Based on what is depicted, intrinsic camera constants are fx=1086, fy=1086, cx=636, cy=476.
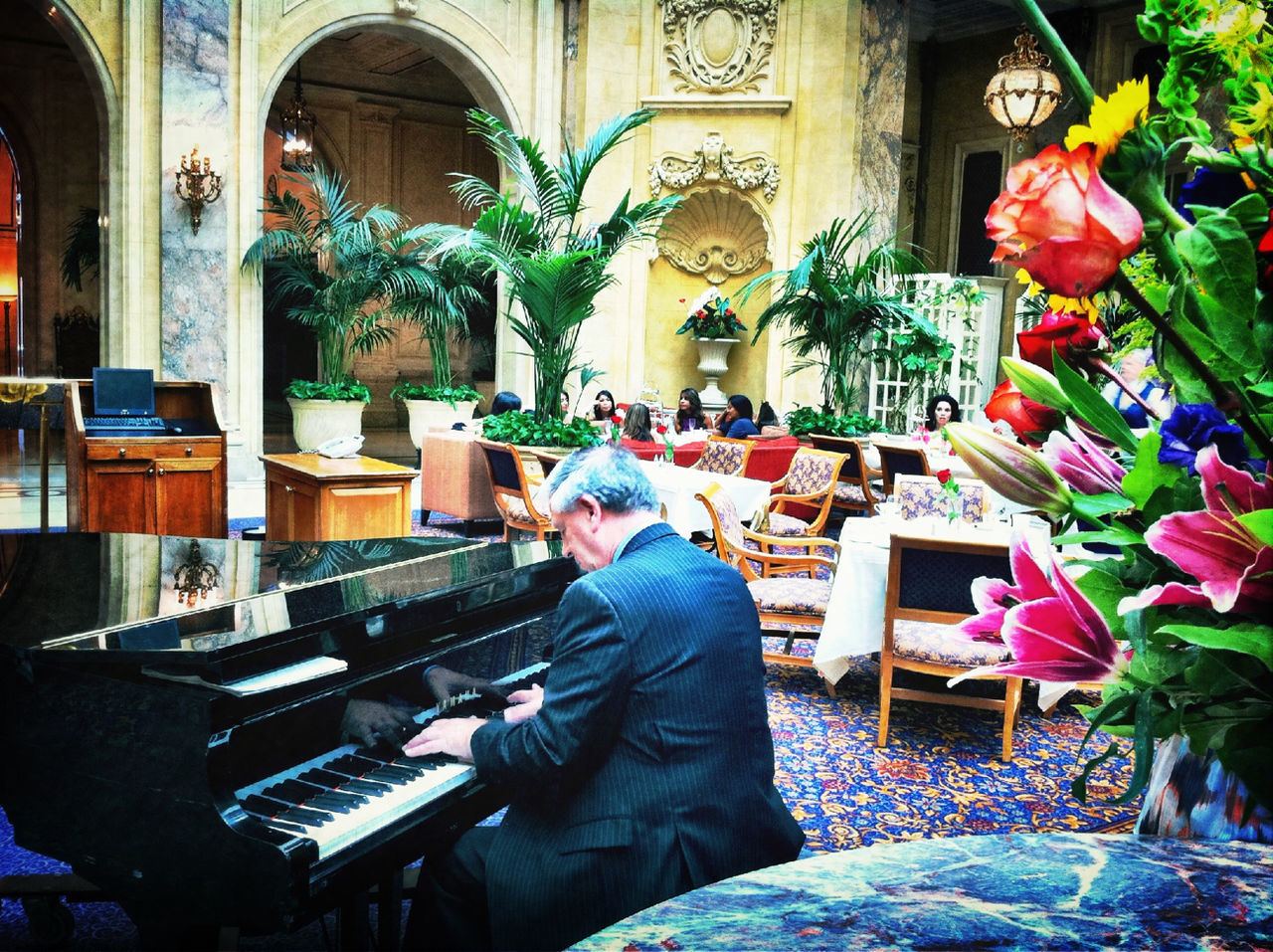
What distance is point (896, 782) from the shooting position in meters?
4.19

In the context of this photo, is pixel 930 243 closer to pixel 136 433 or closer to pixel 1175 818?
pixel 136 433

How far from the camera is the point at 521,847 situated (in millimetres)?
1969

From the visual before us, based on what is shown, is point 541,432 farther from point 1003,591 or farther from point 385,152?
point 385,152

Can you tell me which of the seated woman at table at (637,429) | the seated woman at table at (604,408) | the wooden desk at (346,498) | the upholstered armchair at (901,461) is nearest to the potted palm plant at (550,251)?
the seated woman at table at (637,429)

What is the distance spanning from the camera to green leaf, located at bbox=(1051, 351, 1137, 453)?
708mm

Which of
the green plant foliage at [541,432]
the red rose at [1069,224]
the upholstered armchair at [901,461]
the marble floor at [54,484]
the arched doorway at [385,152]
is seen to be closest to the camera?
the red rose at [1069,224]

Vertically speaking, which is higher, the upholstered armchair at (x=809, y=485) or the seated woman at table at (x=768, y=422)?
the seated woman at table at (x=768, y=422)

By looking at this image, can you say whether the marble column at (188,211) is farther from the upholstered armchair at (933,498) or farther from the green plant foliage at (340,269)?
the upholstered armchair at (933,498)

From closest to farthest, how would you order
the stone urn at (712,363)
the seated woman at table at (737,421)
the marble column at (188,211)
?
the seated woman at table at (737,421) < the marble column at (188,211) < the stone urn at (712,363)

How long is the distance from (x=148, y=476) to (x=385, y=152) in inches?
531

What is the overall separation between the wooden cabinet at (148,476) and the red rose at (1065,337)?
5524 millimetres

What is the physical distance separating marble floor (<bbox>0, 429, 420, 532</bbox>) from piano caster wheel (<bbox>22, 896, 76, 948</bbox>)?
5.60 m

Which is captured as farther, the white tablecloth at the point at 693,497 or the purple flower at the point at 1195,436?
the white tablecloth at the point at 693,497

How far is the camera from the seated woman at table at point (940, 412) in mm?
9891
